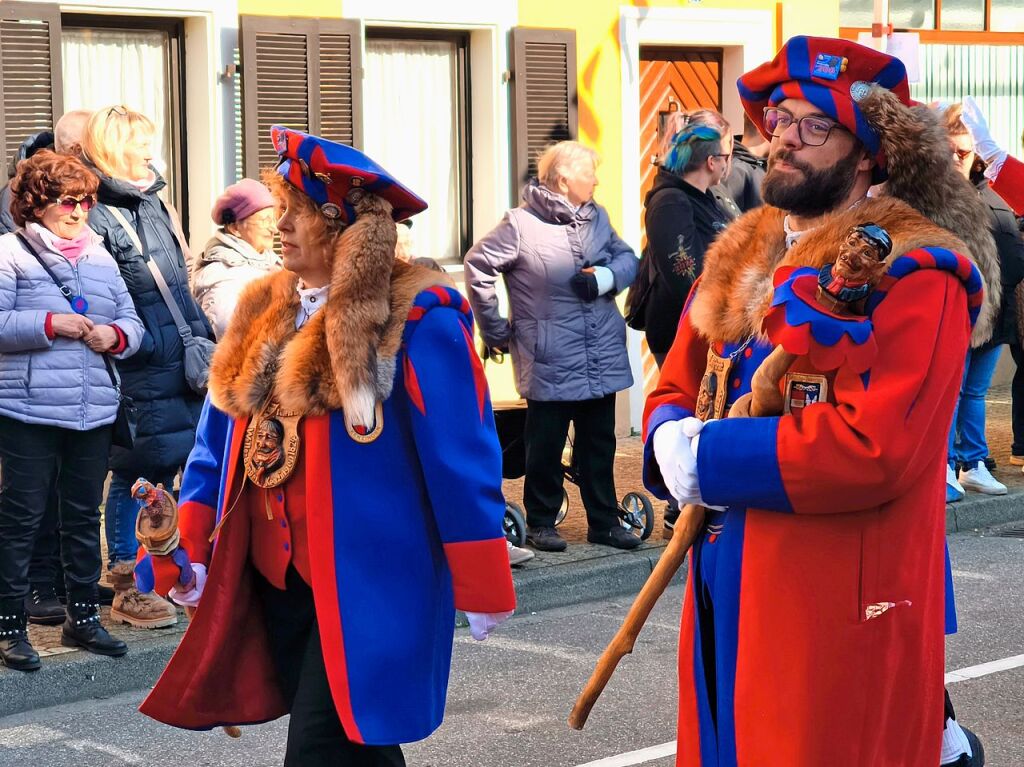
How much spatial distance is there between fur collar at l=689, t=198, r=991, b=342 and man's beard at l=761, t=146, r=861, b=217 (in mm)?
54

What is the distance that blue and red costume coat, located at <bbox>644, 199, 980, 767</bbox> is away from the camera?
3.31m

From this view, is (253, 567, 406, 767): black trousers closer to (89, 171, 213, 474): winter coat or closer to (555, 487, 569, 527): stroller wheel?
(89, 171, 213, 474): winter coat

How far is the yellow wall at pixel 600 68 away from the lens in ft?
37.9

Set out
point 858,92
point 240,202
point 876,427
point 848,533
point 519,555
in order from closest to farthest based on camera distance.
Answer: point 876,427
point 848,533
point 858,92
point 240,202
point 519,555

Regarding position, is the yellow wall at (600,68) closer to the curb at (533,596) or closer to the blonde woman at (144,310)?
the curb at (533,596)

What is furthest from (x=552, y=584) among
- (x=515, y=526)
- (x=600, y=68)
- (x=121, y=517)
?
(x=600, y=68)

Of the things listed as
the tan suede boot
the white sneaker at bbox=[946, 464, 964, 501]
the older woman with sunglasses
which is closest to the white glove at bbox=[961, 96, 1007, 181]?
the white sneaker at bbox=[946, 464, 964, 501]

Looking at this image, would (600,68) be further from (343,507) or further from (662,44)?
(343,507)

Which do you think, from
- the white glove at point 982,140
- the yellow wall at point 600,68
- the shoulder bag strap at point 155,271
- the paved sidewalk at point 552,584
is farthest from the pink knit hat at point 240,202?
the yellow wall at point 600,68

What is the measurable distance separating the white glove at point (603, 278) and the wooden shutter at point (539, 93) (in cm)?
339

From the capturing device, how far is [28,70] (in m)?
9.23

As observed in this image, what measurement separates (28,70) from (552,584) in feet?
13.4

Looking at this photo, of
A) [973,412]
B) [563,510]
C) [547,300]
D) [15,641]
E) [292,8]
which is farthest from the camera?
[292,8]

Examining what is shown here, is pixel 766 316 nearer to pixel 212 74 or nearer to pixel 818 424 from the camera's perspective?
pixel 818 424
